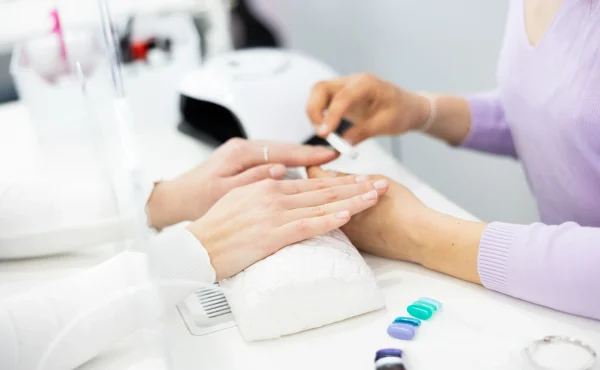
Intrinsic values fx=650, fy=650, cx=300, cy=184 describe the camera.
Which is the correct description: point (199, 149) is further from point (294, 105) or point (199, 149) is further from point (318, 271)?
point (318, 271)

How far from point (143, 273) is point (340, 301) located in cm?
20

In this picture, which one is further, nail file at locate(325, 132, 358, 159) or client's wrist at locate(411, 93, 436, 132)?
client's wrist at locate(411, 93, 436, 132)

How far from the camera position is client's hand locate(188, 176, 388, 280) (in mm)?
699

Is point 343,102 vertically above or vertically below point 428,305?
above

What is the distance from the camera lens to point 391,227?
2.50ft

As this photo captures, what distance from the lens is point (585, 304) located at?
64 cm

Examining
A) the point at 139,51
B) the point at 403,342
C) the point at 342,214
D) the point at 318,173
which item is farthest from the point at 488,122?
the point at 139,51

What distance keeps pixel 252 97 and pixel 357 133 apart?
218 mm

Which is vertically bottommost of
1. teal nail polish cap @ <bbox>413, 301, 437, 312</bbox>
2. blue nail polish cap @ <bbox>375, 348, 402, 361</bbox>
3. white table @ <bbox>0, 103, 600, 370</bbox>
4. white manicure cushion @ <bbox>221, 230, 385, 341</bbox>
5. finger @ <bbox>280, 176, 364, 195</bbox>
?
white table @ <bbox>0, 103, 600, 370</bbox>

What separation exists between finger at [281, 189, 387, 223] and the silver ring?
243 mm

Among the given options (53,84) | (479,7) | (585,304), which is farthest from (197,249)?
(479,7)

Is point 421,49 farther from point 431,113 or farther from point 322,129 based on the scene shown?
point 322,129

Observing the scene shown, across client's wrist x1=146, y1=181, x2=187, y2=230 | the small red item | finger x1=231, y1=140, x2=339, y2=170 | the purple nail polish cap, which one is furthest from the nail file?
the small red item

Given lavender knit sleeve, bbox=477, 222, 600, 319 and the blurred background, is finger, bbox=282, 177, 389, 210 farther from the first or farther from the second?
the blurred background
